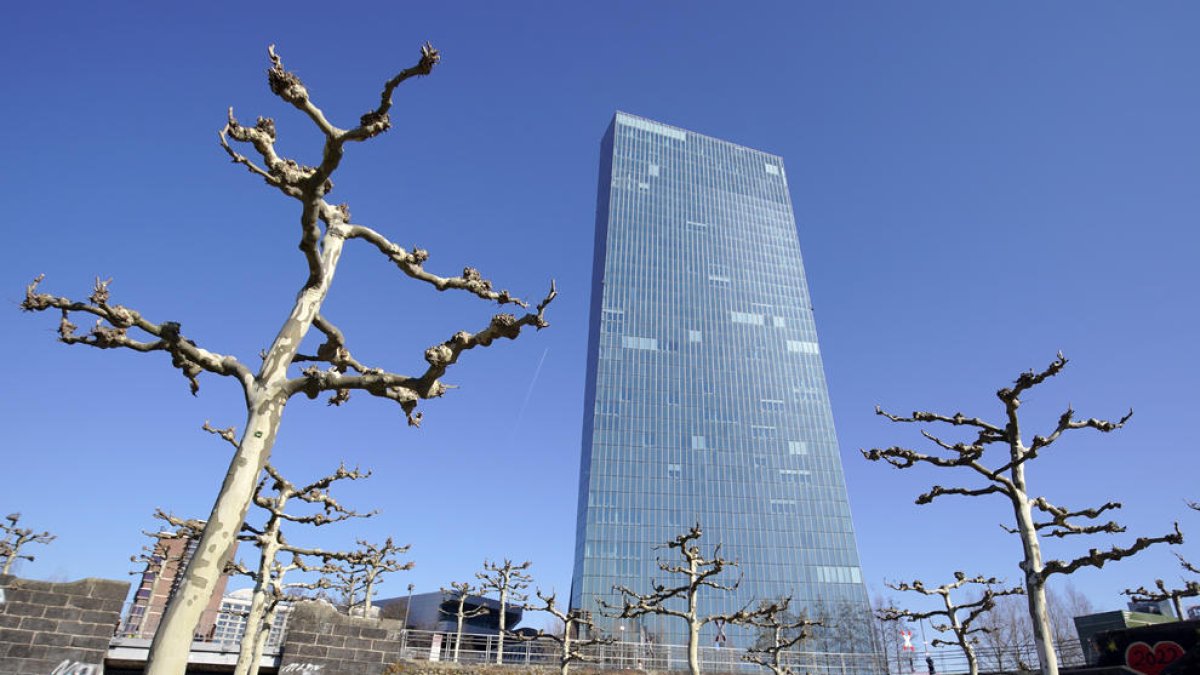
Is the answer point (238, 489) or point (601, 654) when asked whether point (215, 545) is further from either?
point (601, 654)

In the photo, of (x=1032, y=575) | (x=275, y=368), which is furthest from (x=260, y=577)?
(x=1032, y=575)

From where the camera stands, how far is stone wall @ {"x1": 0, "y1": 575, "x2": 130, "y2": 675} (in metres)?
12.6

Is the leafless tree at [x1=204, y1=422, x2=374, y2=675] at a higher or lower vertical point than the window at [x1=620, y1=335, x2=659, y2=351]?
lower

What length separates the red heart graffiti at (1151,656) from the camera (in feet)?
51.9

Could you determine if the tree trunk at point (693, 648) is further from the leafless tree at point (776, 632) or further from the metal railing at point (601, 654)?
the metal railing at point (601, 654)

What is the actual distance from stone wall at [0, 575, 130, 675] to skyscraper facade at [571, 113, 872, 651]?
63.0 meters

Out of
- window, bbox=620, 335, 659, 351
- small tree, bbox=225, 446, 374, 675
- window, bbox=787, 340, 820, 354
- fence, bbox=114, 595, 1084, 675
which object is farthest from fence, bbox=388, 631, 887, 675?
window, bbox=787, 340, 820, 354

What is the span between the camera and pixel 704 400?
94.1 metres

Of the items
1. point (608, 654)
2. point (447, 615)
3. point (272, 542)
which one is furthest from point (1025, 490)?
point (447, 615)

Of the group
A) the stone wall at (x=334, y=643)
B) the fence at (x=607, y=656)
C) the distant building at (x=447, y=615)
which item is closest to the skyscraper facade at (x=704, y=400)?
the fence at (x=607, y=656)

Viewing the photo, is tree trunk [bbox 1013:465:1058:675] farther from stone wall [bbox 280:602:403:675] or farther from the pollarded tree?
stone wall [bbox 280:602:403:675]

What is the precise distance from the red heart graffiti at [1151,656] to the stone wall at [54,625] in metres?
26.2

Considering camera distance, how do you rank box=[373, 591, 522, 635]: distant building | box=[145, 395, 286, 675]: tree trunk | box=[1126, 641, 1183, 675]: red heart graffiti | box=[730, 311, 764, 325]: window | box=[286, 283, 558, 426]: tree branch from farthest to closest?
box=[730, 311, 764, 325]: window
box=[373, 591, 522, 635]: distant building
box=[1126, 641, 1183, 675]: red heart graffiti
box=[286, 283, 558, 426]: tree branch
box=[145, 395, 286, 675]: tree trunk

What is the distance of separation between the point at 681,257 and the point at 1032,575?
98.4 meters
